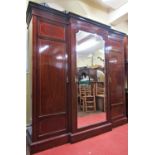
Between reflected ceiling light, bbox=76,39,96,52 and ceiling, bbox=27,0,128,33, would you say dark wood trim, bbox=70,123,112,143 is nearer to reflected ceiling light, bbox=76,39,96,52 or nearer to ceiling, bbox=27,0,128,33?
reflected ceiling light, bbox=76,39,96,52

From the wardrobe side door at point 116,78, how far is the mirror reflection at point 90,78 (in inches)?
12.2

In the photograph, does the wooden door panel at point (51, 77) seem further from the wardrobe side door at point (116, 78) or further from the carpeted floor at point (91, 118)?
the wardrobe side door at point (116, 78)

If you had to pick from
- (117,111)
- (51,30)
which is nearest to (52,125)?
(51,30)

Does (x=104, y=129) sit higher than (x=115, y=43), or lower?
lower

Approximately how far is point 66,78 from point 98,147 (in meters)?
1.29

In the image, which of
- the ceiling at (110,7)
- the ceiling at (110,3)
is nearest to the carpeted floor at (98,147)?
the ceiling at (110,7)

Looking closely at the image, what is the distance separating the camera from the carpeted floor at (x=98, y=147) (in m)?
2.23

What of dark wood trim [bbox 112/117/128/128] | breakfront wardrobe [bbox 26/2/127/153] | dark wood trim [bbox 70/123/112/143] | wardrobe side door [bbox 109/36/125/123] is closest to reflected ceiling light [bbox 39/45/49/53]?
breakfront wardrobe [bbox 26/2/127/153]

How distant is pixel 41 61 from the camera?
7.78ft

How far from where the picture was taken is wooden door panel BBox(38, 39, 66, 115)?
2373 millimetres
